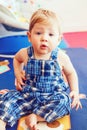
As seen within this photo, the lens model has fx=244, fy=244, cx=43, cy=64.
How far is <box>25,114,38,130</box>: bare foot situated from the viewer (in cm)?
90

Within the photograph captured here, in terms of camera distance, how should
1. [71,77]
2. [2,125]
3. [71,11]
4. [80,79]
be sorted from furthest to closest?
[71,11]
[80,79]
[71,77]
[2,125]

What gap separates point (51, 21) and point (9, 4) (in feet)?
3.07

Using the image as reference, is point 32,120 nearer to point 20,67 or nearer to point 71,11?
point 20,67

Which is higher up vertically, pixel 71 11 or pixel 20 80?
pixel 71 11

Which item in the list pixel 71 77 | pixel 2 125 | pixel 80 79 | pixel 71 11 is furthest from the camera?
pixel 71 11

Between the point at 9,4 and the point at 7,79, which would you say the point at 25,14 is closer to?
the point at 9,4

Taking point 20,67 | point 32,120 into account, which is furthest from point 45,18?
point 32,120

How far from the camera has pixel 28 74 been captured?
39.6 inches

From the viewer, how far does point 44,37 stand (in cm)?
93

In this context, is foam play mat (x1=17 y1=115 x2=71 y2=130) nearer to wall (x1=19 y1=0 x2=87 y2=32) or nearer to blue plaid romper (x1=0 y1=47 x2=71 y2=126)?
blue plaid romper (x1=0 y1=47 x2=71 y2=126)

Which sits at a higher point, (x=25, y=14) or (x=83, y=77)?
(x=25, y=14)

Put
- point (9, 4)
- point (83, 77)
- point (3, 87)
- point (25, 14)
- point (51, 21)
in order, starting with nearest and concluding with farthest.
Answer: point (51, 21), point (3, 87), point (83, 77), point (9, 4), point (25, 14)

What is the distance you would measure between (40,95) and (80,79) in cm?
40

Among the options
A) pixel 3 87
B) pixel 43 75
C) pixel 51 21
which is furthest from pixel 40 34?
pixel 3 87
